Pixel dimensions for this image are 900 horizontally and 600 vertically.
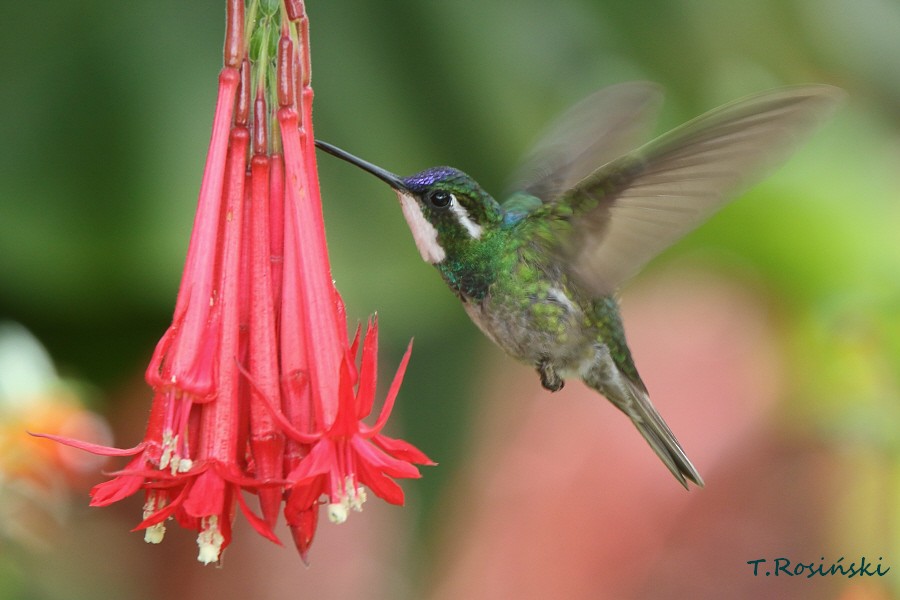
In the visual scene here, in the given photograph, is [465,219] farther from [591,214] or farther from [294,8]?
[294,8]

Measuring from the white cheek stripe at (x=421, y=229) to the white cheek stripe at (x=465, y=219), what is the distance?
3cm

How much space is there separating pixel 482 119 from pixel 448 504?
965mm

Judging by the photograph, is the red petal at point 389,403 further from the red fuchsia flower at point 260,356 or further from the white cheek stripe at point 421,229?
the white cheek stripe at point 421,229

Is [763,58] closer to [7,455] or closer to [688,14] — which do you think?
[688,14]

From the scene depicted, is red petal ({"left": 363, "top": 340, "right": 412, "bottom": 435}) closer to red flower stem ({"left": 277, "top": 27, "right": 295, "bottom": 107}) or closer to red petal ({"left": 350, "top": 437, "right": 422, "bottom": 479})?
red petal ({"left": 350, "top": 437, "right": 422, "bottom": 479})

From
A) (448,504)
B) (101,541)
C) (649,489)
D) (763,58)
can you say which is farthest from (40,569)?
(763,58)

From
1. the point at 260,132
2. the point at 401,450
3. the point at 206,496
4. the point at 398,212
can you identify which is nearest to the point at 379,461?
the point at 401,450

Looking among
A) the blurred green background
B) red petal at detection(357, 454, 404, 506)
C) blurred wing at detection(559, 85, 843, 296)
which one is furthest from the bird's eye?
the blurred green background

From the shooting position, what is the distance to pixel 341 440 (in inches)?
28.4

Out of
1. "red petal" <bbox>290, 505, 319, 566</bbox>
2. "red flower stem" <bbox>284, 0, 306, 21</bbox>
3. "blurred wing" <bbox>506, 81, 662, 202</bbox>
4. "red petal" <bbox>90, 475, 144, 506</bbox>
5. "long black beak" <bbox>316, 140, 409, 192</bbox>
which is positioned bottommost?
"red petal" <bbox>290, 505, 319, 566</bbox>

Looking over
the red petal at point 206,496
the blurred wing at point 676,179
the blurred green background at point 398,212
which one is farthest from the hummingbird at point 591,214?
the blurred green background at point 398,212

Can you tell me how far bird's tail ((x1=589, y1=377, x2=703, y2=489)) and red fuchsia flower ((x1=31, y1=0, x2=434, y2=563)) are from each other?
0.49 metres

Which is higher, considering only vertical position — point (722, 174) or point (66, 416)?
point (722, 174)

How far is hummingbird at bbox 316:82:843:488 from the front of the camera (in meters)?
0.88
